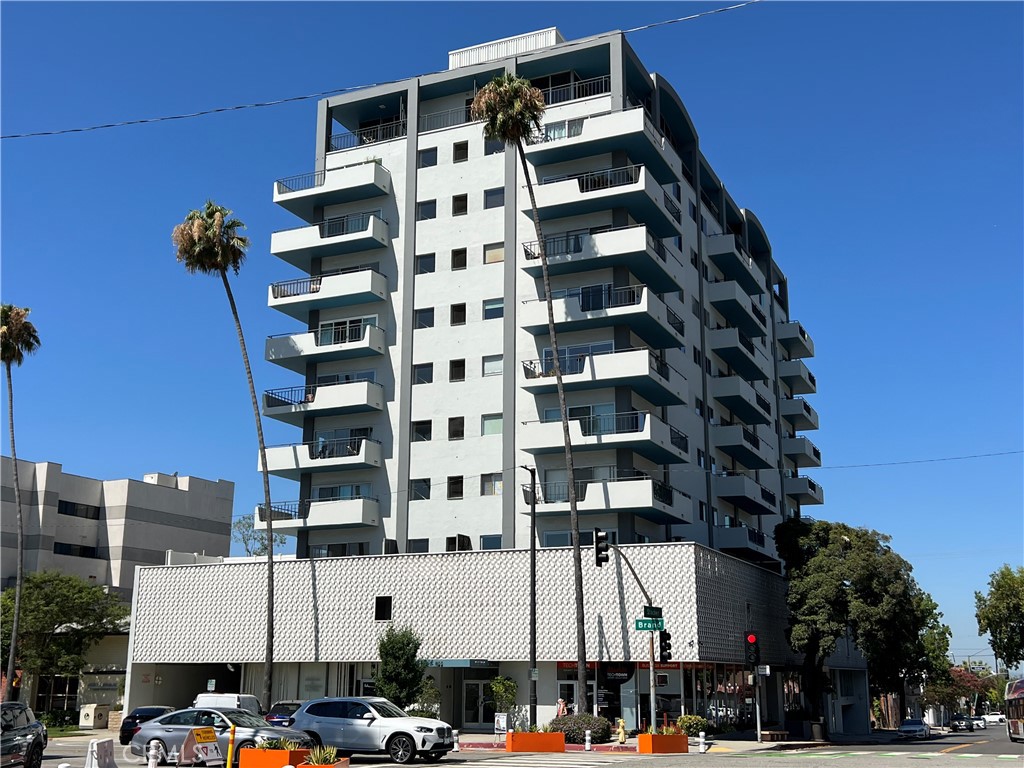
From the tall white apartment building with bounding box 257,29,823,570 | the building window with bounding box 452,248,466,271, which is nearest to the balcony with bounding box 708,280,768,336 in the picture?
the tall white apartment building with bounding box 257,29,823,570

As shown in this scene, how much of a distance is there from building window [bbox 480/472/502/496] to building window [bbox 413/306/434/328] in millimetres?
9190

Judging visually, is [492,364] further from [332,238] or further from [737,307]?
[737,307]

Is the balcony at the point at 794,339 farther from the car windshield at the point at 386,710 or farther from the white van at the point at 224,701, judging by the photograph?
the car windshield at the point at 386,710

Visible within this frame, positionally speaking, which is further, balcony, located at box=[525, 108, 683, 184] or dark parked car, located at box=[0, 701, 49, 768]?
balcony, located at box=[525, 108, 683, 184]

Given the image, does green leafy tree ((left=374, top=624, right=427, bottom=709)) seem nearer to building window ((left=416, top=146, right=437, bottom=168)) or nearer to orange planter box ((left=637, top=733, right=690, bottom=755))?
orange planter box ((left=637, top=733, right=690, bottom=755))

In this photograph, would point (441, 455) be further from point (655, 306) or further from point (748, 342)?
point (748, 342)

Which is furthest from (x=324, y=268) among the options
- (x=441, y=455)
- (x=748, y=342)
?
(x=748, y=342)

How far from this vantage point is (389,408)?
186 ft

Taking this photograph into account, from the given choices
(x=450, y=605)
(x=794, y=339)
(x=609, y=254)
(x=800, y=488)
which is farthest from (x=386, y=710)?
(x=794, y=339)

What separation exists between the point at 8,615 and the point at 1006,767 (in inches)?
2388

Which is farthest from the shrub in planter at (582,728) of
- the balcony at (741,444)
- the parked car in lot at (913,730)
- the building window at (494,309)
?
the parked car in lot at (913,730)

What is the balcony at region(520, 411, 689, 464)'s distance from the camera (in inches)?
1965

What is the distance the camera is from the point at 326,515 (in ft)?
181

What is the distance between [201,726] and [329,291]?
3232cm
